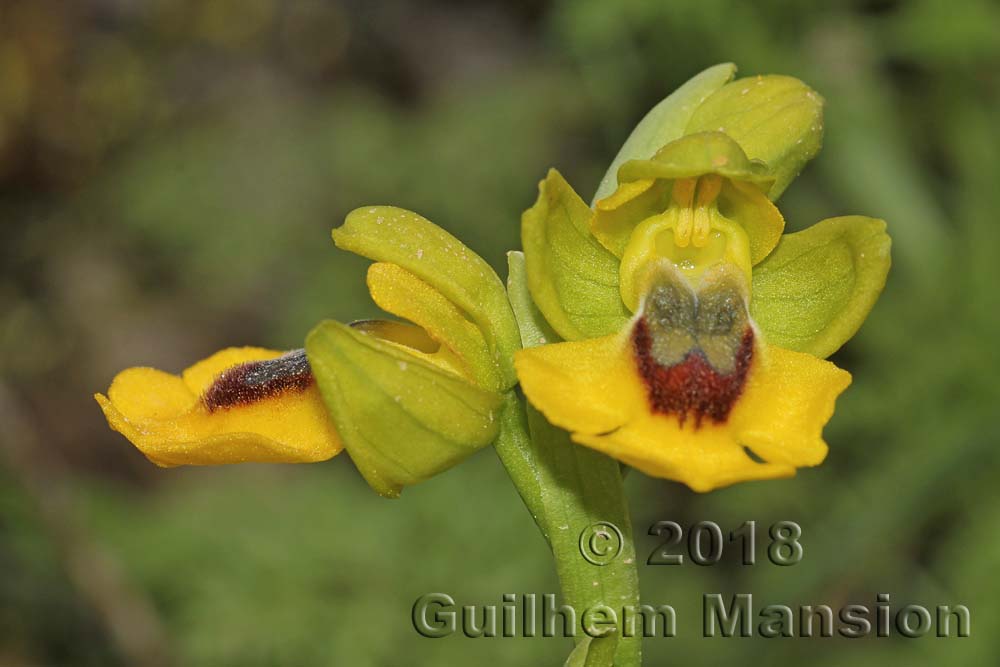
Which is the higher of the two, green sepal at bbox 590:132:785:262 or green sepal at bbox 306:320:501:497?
green sepal at bbox 590:132:785:262

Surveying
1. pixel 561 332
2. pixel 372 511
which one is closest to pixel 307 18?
pixel 372 511

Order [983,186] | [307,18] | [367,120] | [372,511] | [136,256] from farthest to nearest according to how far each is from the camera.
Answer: [307,18] → [136,256] → [367,120] → [983,186] → [372,511]

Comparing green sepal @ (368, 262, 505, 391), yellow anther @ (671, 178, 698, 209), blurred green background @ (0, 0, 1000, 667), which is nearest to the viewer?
green sepal @ (368, 262, 505, 391)

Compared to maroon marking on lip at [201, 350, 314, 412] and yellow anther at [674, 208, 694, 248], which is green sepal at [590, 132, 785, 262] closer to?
yellow anther at [674, 208, 694, 248]

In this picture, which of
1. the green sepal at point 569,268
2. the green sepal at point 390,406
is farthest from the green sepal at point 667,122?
the green sepal at point 390,406

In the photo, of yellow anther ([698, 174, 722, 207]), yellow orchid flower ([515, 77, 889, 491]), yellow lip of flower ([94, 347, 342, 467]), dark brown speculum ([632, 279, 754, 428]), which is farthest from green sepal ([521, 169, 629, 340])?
yellow lip of flower ([94, 347, 342, 467])

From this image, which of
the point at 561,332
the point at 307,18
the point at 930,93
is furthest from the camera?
the point at 307,18

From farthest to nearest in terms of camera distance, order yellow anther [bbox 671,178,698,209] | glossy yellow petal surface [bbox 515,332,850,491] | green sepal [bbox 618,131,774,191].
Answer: yellow anther [bbox 671,178,698,209]
green sepal [bbox 618,131,774,191]
glossy yellow petal surface [bbox 515,332,850,491]

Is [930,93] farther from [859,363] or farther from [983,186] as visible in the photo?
[859,363]
